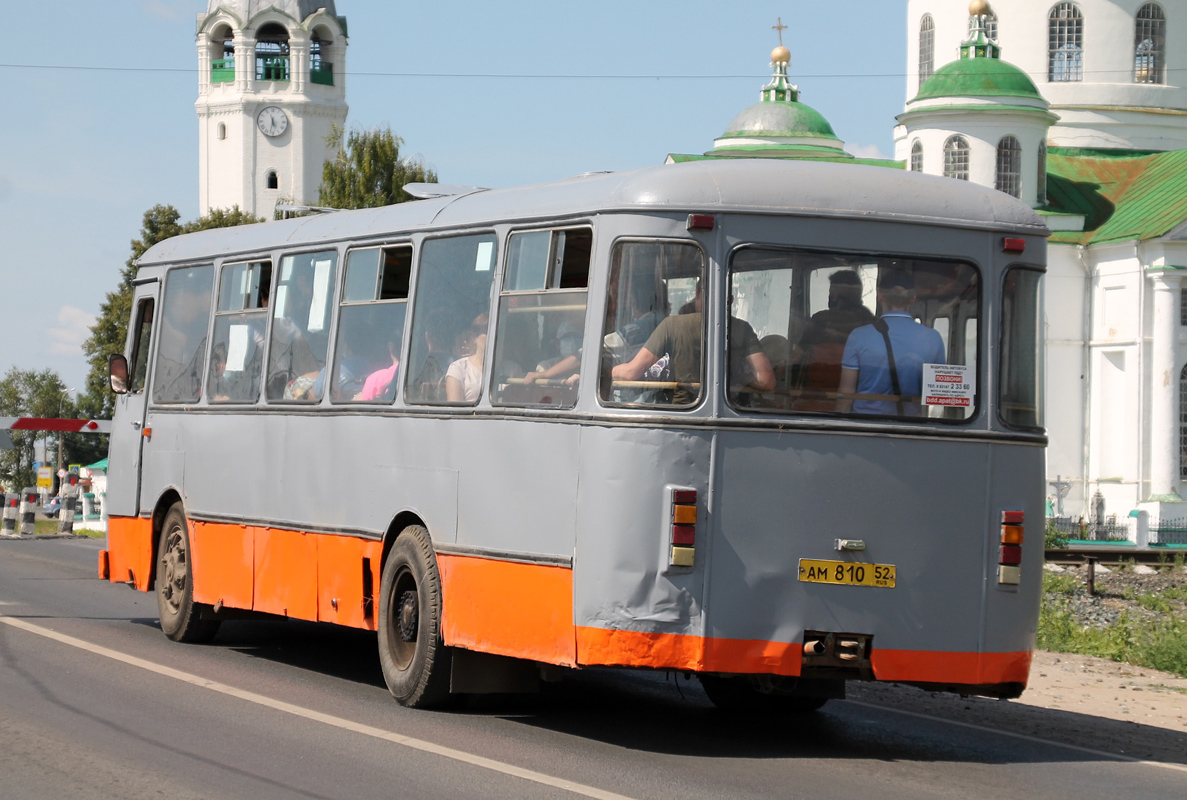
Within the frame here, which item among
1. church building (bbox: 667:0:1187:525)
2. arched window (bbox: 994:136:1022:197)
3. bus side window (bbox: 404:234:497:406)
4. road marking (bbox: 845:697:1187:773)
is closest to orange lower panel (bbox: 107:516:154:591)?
bus side window (bbox: 404:234:497:406)

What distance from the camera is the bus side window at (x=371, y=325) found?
36.7ft

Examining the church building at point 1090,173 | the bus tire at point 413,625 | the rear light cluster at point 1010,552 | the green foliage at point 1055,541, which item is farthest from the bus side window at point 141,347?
the church building at point 1090,173

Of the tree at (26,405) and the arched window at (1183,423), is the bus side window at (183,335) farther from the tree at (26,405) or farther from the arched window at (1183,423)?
the tree at (26,405)

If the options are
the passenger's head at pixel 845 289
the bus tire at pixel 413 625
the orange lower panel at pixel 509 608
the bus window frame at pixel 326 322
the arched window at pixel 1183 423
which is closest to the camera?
the passenger's head at pixel 845 289

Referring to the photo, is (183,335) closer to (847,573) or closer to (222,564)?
(222,564)

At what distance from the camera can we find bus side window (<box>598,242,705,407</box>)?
8.96 meters

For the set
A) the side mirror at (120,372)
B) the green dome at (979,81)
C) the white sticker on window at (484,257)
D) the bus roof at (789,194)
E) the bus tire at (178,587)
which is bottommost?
the bus tire at (178,587)

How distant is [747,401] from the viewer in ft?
29.3

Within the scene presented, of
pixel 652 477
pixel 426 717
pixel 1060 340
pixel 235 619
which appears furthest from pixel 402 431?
pixel 1060 340

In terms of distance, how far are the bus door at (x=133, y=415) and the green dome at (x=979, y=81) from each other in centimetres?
4544

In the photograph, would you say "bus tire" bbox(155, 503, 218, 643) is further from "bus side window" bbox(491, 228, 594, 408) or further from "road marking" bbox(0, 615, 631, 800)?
"bus side window" bbox(491, 228, 594, 408)

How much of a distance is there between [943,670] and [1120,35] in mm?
56522

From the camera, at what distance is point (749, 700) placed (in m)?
11.0

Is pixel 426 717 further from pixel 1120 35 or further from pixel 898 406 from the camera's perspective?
pixel 1120 35
